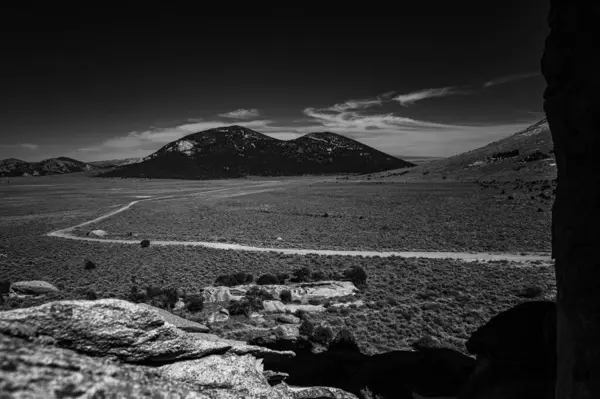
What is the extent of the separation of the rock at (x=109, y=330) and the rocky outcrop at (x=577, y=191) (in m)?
8.59

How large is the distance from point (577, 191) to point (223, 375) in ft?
32.3

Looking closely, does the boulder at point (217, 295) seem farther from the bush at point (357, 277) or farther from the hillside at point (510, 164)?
the hillside at point (510, 164)

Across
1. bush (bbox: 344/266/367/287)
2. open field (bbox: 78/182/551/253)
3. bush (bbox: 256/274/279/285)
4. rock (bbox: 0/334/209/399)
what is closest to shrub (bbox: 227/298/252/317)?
bush (bbox: 256/274/279/285)

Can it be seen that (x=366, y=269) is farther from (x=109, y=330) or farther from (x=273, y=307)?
(x=109, y=330)

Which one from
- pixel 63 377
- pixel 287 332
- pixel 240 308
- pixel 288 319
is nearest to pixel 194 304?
pixel 240 308

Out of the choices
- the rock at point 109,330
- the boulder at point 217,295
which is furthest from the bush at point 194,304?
the rock at point 109,330

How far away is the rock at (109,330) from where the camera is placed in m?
6.11

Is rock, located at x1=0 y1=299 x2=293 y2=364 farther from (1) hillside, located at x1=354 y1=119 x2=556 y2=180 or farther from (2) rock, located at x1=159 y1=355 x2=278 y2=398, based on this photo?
(1) hillside, located at x1=354 y1=119 x2=556 y2=180

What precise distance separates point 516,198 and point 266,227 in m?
64.7

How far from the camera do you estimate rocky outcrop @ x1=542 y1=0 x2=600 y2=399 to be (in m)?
5.98

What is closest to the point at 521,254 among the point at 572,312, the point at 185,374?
the point at 572,312

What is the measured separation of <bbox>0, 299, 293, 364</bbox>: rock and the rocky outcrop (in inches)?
338

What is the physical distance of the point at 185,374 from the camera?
23.5 ft

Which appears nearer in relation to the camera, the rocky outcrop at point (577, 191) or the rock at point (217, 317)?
the rocky outcrop at point (577, 191)
